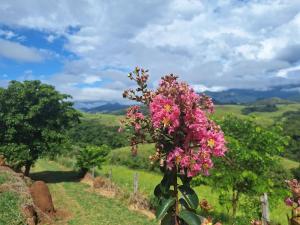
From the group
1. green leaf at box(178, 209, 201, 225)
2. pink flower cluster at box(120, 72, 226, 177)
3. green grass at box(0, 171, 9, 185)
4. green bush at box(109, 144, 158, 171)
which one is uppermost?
pink flower cluster at box(120, 72, 226, 177)

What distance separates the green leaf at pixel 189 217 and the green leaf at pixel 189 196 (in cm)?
16

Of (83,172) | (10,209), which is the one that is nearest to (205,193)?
(83,172)

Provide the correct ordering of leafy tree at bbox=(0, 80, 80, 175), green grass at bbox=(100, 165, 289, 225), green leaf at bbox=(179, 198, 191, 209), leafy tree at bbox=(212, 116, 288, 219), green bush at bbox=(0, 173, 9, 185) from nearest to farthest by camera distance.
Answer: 1. green leaf at bbox=(179, 198, 191, 209)
2. leafy tree at bbox=(212, 116, 288, 219)
3. green bush at bbox=(0, 173, 9, 185)
4. green grass at bbox=(100, 165, 289, 225)
5. leafy tree at bbox=(0, 80, 80, 175)

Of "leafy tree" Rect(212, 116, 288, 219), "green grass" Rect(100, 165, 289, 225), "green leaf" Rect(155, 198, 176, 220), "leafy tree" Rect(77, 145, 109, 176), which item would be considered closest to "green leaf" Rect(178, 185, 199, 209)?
A: "green leaf" Rect(155, 198, 176, 220)

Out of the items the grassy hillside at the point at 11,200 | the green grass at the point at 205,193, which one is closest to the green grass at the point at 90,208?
the grassy hillside at the point at 11,200

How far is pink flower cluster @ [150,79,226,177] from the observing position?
4.22 m

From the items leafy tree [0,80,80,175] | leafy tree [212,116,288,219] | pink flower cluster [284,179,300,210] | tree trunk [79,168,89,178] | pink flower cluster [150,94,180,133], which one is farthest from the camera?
tree trunk [79,168,89,178]

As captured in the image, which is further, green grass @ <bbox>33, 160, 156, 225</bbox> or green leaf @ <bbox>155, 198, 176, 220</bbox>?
green grass @ <bbox>33, 160, 156, 225</bbox>

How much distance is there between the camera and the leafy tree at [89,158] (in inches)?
1513

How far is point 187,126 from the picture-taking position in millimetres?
4301

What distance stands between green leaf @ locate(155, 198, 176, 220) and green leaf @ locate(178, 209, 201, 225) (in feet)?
0.52

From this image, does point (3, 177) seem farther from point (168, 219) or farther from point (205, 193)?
point (205, 193)

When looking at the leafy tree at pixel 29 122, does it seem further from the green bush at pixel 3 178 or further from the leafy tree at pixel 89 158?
the green bush at pixel 3 178

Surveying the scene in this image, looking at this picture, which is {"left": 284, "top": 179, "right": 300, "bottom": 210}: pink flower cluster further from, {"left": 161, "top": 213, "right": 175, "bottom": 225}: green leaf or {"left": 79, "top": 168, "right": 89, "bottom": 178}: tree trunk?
{"left": 79, "top": 168, "right": 89, "bottom": 178}: tree trunk
